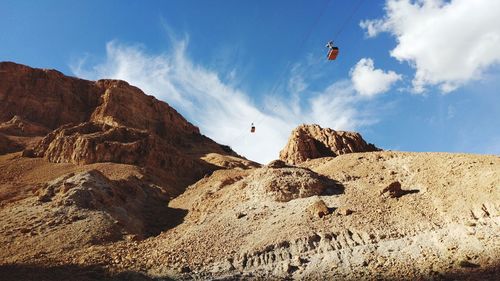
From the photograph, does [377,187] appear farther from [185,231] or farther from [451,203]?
[185,231]

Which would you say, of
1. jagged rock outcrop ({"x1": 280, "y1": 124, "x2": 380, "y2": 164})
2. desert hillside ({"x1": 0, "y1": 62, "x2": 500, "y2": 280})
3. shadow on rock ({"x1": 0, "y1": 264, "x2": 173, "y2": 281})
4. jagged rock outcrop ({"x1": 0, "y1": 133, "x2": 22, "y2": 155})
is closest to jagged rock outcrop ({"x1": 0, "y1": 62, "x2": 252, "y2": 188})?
jagged rock outcrop ({"x1": 0, "y1": 133, "x2": 22, "y2": 155})

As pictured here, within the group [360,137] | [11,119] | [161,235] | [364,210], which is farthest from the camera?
[11,119]

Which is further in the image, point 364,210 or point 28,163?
point 28,163

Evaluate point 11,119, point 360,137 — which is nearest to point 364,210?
point 360,137

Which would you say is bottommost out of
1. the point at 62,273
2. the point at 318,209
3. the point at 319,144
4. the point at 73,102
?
the point at 62,273

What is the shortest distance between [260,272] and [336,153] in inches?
1446

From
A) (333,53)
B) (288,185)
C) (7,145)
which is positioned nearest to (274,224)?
(288,185)

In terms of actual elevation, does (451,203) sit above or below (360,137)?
below

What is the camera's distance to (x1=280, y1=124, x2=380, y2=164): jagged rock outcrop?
176ft

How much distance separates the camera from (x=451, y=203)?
21000 mm

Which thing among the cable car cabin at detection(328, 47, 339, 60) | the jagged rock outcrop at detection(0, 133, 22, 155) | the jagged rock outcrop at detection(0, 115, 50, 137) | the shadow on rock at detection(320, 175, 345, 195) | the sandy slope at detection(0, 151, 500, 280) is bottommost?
the sandy slope at detection(0, 151, 500, 280)

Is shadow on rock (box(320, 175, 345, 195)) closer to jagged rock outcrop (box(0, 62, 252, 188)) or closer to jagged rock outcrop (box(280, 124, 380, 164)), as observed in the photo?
jagged rock outcrop (box(0, 62, 252, 188))

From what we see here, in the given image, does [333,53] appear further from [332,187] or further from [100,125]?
[100,125]

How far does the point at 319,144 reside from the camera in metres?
56.1
